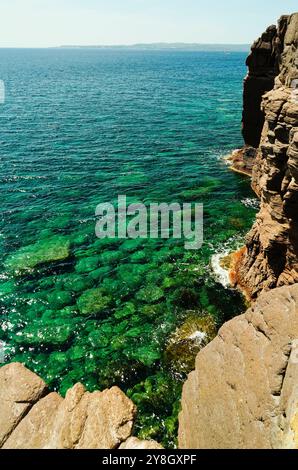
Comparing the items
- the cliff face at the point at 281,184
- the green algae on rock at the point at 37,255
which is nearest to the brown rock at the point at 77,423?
the cliff face at the point at 281,184

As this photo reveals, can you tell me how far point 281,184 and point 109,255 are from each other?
16.5 meters

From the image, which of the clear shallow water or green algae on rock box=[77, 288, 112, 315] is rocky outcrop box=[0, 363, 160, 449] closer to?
the clear shallow water

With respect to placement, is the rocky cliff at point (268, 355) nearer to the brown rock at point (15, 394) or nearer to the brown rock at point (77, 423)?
the brown rock at point (77, 423)

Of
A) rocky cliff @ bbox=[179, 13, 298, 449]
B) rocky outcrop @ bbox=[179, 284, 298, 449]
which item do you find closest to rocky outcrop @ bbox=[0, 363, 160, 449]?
rocky outcrop @ bbox=[179, 284, 298, 449]

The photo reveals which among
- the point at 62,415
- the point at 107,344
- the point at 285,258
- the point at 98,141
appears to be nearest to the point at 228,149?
the point at 98,141

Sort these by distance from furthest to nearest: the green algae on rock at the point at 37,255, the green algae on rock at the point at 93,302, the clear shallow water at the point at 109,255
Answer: the green algae on rock at the point at 37,255, the green algae on rock at the point at 93,302, the clear shallow water at the point at 109,255

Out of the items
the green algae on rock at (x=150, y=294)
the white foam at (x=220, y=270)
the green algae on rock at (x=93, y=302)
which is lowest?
the green algae on rock at (x=93, y=302)

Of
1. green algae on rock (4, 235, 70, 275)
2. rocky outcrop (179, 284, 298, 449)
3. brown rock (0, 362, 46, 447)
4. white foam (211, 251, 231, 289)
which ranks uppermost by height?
rocky outcrop (179, 284, 298, 449)

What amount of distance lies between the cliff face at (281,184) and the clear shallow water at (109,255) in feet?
13.5

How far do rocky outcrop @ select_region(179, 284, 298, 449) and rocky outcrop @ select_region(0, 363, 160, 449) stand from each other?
2.12 m

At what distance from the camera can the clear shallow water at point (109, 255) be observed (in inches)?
893

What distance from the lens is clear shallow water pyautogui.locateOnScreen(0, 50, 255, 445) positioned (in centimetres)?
2267

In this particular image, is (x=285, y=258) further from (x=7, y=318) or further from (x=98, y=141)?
(x=98, y=141)
